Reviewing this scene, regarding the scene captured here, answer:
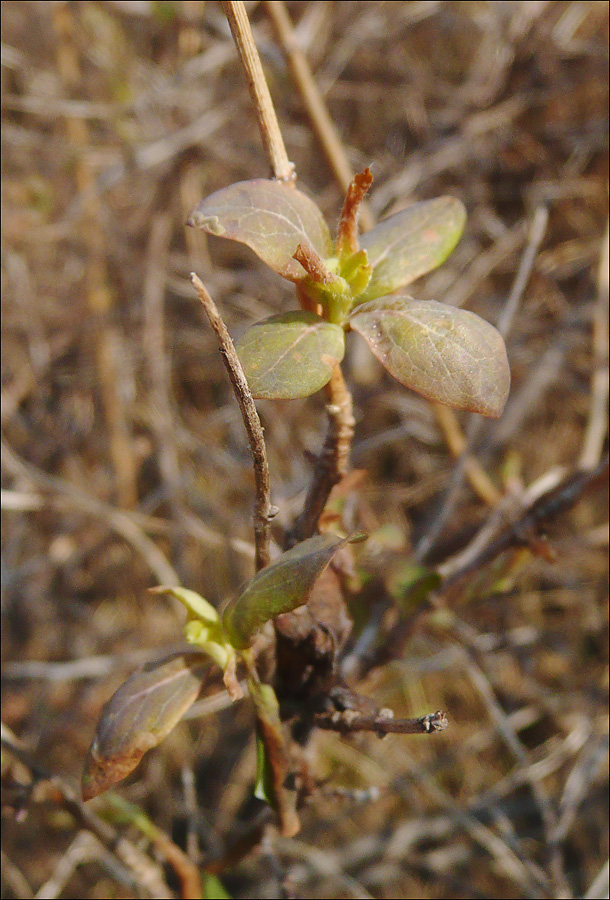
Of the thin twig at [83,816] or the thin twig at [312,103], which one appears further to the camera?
the thin twig at [312,103]

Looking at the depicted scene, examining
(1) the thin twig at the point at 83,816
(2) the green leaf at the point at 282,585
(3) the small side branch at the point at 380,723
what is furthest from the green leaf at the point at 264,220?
(1) the thin twig at the point at 83,816

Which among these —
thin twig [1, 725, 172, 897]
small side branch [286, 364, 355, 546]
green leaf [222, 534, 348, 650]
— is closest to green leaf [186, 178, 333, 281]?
small side branch [286, 364, 355, 546]

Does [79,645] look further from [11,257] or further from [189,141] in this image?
[189,141]

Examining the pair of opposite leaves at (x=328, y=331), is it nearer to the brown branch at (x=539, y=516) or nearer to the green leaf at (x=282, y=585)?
the green leaf at (x=282, y=585)

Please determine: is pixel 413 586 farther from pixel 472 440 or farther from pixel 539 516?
pixel 472 440

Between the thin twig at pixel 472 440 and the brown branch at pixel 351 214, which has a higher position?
the brown branch at pixel 351 214

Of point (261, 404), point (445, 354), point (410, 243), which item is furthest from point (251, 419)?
point (261, 404)

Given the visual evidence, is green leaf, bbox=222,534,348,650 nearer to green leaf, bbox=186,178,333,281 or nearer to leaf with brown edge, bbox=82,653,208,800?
leaf with brown edge, bbox=82,653,208,800
